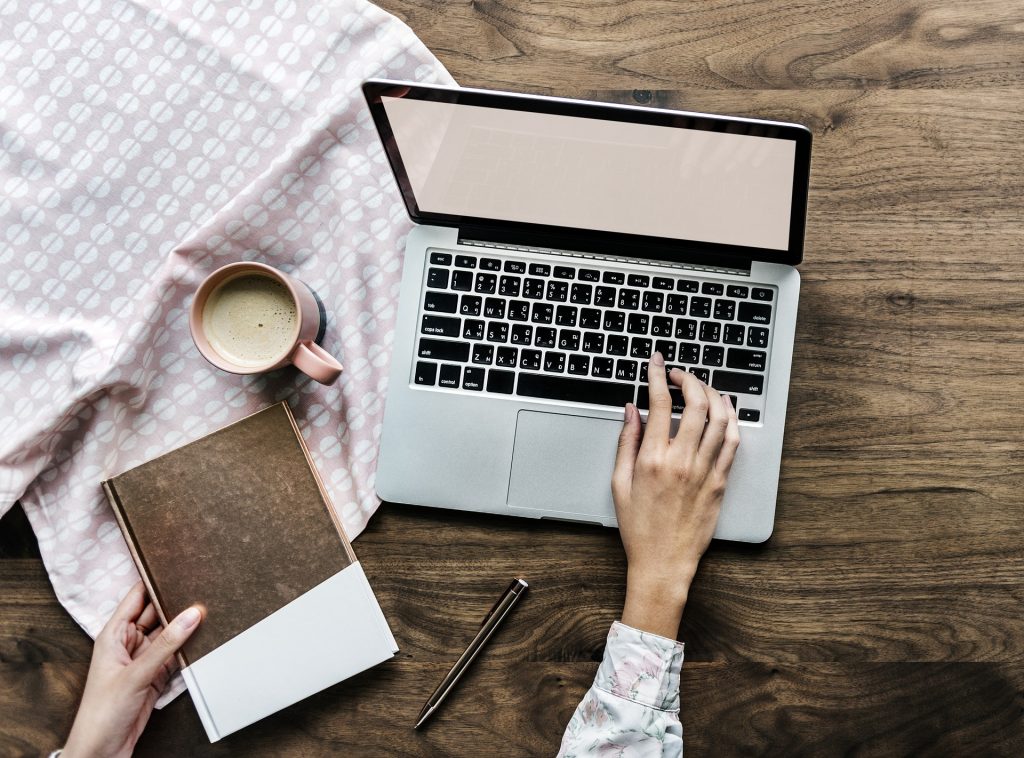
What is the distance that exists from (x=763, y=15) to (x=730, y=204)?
0.26 m

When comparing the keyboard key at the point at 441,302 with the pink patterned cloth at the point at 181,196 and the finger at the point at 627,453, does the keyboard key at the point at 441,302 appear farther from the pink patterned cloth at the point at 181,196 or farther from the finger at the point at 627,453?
the finger at the point at 627,453

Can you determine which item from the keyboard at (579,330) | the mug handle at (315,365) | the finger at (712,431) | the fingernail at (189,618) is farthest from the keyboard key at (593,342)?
the fingernail at (189,618)

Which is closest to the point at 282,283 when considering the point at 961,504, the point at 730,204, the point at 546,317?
the point at 546,317

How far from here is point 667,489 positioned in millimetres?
679

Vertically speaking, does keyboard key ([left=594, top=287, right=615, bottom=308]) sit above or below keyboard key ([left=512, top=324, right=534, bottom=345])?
above

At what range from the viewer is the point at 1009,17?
73cm

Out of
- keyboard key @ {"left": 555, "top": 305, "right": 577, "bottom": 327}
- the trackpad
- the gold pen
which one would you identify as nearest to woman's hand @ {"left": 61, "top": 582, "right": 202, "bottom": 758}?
the gold pen

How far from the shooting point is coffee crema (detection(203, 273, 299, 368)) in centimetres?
69

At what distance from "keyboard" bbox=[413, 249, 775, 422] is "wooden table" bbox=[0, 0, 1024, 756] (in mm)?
93

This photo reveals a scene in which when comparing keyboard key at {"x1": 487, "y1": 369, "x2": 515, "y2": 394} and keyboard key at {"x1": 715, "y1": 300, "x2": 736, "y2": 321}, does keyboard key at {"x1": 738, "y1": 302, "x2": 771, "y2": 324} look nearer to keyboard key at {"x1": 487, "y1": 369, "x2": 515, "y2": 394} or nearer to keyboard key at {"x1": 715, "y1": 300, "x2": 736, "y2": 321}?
keyboard key at {"x1": 715, "y1": 300, "x2": 736, "y2": 321}

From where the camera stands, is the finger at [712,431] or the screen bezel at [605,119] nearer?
the screen bezel at [605,119]

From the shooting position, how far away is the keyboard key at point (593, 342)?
70cm

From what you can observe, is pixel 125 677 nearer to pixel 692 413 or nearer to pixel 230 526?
pixel 230 526

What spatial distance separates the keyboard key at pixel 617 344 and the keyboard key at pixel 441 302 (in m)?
0.15
